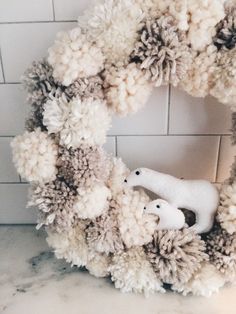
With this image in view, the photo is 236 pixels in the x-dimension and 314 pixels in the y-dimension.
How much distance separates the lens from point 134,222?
617 millimetres

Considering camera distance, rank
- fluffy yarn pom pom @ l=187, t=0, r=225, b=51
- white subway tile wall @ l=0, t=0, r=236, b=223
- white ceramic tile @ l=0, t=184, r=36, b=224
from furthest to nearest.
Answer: white ceramic tile @ l=0, t=184, r=36, b=224 < white subway tile wall @ l=0, t=0, r=236, b=223 < fluffy yarn pom pom @ l=187, t=0, r=225, b=51

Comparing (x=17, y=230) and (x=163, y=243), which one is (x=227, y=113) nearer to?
(x=163, y=243)

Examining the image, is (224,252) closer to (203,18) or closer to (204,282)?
(204,282)

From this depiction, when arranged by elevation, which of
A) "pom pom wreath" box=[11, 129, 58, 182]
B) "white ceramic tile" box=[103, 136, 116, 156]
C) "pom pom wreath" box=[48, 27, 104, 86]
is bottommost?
"white ceramic tile" box=[103, 136, 116, 156]

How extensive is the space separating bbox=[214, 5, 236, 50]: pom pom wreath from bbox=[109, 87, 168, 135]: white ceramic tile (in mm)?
148

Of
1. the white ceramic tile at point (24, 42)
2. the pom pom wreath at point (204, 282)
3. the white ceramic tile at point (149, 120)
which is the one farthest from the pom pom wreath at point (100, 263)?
the white ceramic tile at point (24, 42)

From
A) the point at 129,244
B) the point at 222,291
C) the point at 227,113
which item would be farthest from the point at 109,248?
the point at 227,113

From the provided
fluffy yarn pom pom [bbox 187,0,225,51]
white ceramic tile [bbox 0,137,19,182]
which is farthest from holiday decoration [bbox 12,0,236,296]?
white ceramic tile [bbox 0,137,19,182]

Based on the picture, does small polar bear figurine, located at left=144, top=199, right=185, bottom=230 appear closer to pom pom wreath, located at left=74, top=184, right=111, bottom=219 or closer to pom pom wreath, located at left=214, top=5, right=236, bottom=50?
pom pom wreath, located at left=74, top=184, right=111, bottom=219

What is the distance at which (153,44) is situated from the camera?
21.3 inches

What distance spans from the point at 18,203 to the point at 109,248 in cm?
26

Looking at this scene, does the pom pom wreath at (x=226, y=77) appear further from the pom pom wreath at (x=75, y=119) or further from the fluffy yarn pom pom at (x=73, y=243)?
the fluffy yarn pom pom at (x=73, y=243)

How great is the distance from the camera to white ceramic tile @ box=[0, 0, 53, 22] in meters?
0.63

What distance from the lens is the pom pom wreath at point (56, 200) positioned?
0.59 m
